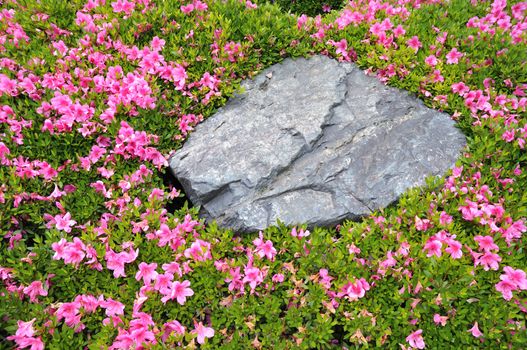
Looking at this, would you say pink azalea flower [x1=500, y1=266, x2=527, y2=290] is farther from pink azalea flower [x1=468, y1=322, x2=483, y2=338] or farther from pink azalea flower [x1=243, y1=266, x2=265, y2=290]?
pink azalea flower [x1=243, y1=266, x2=265, y2=290]

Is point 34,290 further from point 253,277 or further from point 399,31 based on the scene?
point 399,31

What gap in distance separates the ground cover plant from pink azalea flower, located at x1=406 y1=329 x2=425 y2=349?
0.01m

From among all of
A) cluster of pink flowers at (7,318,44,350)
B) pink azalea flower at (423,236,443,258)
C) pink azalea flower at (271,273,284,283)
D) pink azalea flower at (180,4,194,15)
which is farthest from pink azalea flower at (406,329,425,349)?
pink azalea flower at (180,4,194,15)

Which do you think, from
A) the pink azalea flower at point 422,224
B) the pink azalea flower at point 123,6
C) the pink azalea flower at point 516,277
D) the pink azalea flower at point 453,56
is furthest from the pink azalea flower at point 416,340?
the pink azalea flower at point 123,6

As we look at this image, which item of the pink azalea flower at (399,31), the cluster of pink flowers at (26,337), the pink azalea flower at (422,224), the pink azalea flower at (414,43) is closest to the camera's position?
the cluster of pink flowers at (26,337)

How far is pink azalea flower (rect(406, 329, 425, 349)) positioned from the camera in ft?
9.38

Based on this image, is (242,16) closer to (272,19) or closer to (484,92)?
(272,19)

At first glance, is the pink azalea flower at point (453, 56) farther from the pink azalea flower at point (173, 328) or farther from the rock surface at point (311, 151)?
the pink azalea flower at point (173, 328)

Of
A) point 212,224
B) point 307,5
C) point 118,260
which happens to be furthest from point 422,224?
point 307,5

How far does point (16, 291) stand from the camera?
10.3ft

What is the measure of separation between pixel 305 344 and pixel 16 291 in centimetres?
219

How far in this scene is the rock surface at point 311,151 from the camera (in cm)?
374

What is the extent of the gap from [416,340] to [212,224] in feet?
5.85

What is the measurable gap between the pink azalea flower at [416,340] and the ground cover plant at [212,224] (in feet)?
0.04
